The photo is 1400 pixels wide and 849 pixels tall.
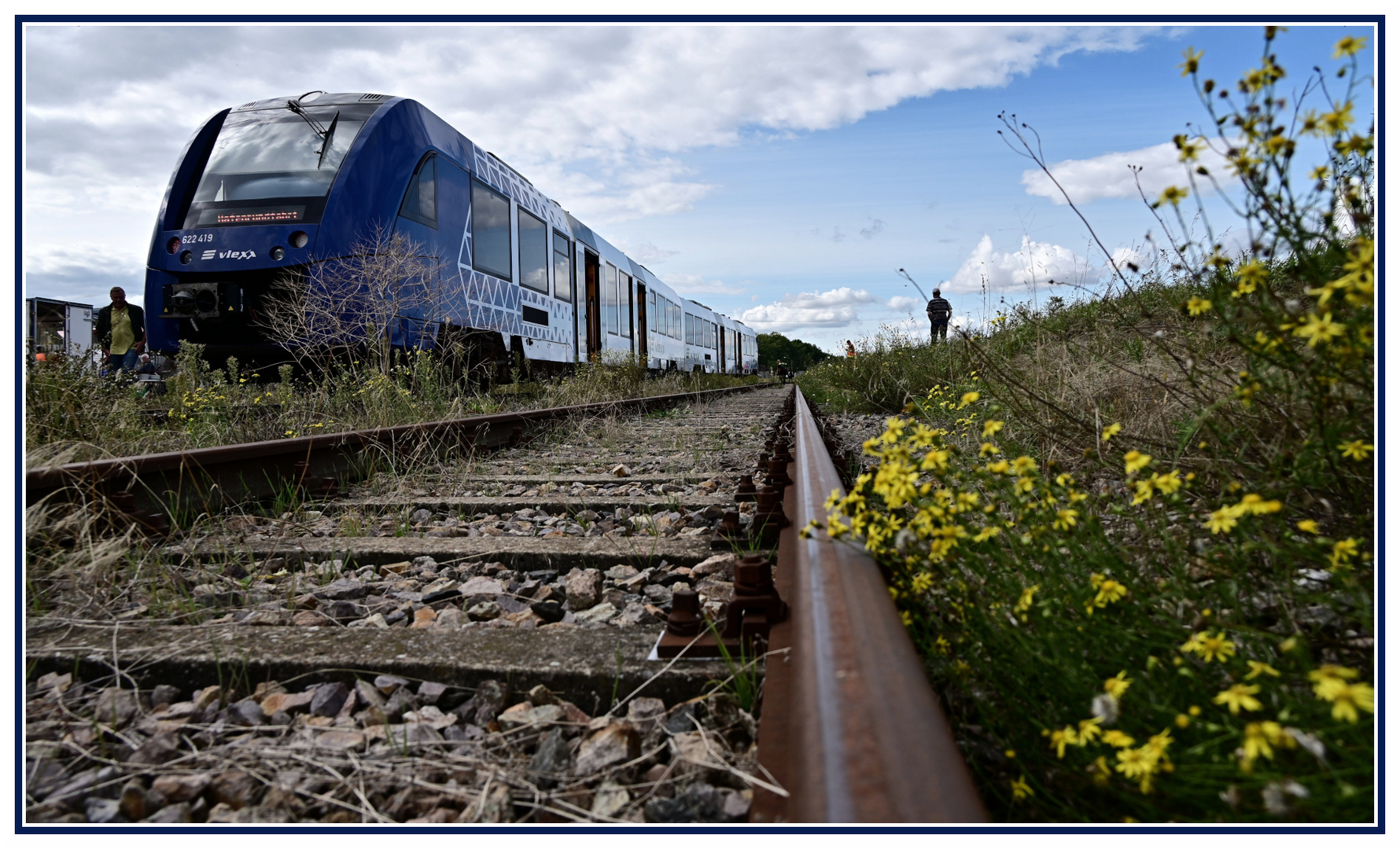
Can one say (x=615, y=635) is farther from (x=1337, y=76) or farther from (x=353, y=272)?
(x=353, y=272)

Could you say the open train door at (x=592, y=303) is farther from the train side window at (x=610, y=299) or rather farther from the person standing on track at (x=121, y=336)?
the person standing on track at (x=121, y=336)

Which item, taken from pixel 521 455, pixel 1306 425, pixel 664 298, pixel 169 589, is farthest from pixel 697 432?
pixel 664 298

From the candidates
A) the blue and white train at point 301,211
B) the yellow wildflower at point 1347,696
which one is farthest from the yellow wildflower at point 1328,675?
the blue and white train at point 301,211

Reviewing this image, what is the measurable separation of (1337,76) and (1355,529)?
81cm

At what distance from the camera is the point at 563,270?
10.9 metres

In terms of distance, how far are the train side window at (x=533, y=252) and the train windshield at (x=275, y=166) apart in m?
2.71

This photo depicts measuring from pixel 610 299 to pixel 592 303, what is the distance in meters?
1.03

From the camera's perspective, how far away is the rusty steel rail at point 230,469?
2.47 m

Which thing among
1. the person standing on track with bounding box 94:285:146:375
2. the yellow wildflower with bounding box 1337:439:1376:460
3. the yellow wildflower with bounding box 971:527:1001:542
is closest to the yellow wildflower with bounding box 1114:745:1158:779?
the yellow wildflower with bounding box 971:527:1001:542

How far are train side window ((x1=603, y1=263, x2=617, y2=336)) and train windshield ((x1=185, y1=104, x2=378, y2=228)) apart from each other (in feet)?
21.9

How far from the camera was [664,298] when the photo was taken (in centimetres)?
1898

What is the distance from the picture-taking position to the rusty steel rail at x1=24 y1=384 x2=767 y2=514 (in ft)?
8.11

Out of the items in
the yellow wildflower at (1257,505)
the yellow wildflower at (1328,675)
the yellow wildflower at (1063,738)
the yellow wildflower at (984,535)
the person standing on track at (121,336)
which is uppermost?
the person standing on track at (121,336)

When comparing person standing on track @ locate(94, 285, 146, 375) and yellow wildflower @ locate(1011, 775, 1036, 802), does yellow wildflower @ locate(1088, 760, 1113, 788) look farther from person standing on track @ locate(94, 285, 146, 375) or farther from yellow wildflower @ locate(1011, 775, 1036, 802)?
person standing on track @ locate(94, 285, 146, 375)
